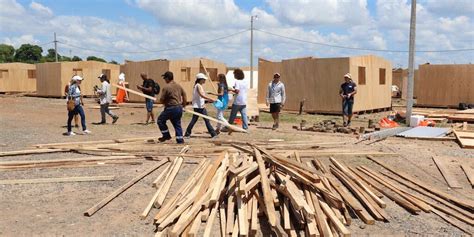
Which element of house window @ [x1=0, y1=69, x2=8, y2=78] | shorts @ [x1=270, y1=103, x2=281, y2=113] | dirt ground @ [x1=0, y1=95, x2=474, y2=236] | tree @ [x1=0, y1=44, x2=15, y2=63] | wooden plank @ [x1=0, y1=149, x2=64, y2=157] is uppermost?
tree @ [x1=0, y1=44, x2=15, y2=63]

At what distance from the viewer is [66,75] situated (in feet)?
108

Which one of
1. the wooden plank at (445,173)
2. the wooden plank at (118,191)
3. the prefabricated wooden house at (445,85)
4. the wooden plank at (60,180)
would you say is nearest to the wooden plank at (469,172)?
the wooden plank at (445,173)

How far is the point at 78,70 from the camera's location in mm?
32938

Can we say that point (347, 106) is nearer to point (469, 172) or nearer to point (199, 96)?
point (199, 96)

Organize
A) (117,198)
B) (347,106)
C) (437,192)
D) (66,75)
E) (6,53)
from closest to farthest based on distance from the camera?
1. (117,198)
2. (437,192)
3. (347,106)
4. (66,75)
5. (6,53)

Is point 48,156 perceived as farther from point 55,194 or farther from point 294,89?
point 294,89

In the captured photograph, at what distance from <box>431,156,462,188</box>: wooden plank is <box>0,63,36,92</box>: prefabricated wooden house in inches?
1407

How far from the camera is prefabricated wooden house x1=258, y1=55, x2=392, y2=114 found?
1964 cm

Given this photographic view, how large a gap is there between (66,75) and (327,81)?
1984cm

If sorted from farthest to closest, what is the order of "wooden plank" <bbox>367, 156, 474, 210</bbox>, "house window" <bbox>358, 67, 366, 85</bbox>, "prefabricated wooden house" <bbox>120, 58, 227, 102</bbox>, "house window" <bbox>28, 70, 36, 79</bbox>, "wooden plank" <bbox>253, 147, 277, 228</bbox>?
"house window" <bbox>28, 70, 36, 79</bbox> → "prefabricated wooden house" <bbox>120, 58, 227, 102</bbox> → "house window" <bbox>358, 67, 366, 85</bbox> → "wooden plank" <bbox>367, 156, 474, 210</bbox> → "wooden plank" <bbox>253, 147, 277, 228</bbox>

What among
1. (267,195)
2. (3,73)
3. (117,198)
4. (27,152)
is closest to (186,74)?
(27,152)

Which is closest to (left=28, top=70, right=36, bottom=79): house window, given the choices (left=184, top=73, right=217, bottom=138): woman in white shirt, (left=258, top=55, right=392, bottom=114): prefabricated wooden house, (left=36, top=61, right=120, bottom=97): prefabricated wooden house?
(left=36, top=61, right=120, bottom=97): prefabricated wooden house

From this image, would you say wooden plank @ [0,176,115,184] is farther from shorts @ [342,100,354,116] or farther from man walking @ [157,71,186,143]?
shorts @ [342,100,354,116]

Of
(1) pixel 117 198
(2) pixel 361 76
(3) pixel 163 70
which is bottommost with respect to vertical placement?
(1) pixel 117 198
